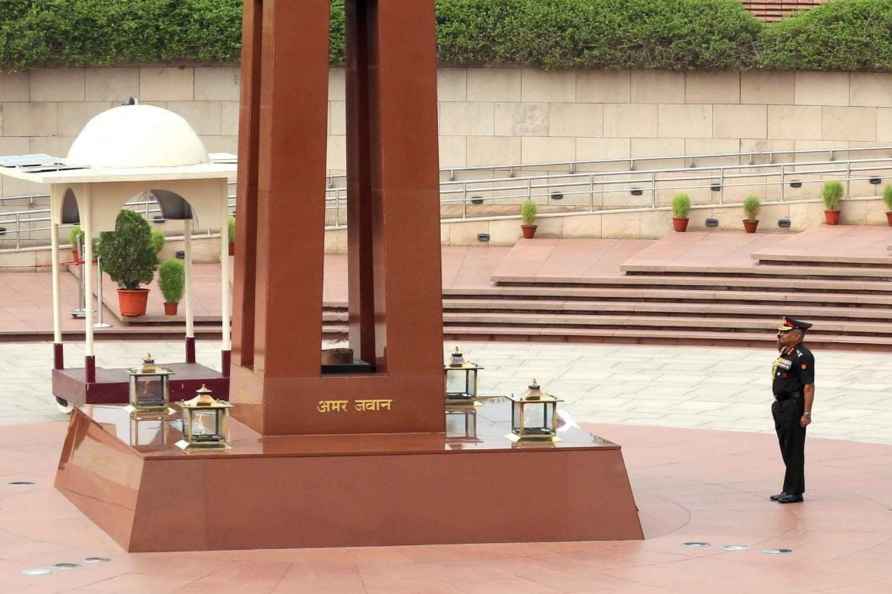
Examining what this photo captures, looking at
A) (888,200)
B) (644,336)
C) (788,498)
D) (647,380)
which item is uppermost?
(888,200)

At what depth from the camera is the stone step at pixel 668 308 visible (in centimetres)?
2439

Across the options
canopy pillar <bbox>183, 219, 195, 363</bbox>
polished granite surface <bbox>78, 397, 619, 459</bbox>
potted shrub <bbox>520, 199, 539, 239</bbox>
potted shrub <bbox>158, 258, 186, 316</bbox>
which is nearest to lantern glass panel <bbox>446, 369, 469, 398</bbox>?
polished granite surface <bbox>78, 397, 619, 459</bbox>

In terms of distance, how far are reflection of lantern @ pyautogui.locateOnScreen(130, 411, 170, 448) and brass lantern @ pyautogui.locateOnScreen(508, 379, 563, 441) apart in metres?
2.48

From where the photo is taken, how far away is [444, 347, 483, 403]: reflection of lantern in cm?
1458

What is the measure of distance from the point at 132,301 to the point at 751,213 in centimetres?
1028

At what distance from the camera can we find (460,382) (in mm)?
14688

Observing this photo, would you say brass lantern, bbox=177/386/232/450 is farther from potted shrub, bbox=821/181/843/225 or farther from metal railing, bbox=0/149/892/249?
potted shrub, bbox=821/181/843/225

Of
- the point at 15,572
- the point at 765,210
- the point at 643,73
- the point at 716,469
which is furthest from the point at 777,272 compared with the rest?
the point at 15,572

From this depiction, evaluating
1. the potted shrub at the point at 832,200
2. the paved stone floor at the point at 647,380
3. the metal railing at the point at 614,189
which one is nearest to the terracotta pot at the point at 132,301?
the paved stone floor at the point at 647,380

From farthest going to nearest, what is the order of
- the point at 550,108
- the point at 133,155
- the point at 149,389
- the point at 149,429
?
the point at 550,108 → the point at 133,155 → the point at 149,389 → the point at 149,429

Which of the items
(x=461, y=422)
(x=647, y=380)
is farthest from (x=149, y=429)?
(x=647, y=380)

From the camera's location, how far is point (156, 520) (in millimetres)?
12375

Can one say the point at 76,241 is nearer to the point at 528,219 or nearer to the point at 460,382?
the point at 528,219

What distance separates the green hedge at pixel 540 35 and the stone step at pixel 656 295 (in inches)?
320
